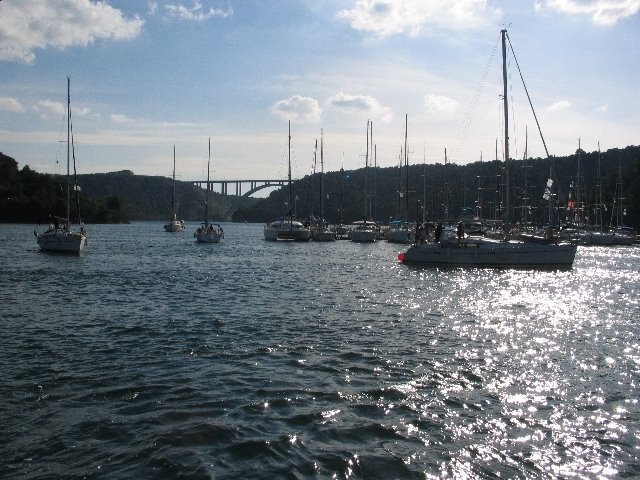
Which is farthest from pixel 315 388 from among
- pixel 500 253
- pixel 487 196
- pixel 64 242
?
pixel 487 196

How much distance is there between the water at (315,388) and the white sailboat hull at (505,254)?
53.6ft

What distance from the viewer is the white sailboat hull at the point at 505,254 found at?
39969 mm

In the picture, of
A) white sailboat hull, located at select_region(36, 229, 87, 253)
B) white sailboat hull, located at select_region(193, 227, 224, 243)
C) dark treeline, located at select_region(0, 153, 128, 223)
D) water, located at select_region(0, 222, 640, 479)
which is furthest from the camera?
dark treeline, located at select_region(0, 153, 128, 223)

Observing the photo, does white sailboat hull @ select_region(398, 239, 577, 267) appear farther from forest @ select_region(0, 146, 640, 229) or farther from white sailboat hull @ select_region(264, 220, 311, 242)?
white sailboat hull @ select_region(264, 220, 311, 242)

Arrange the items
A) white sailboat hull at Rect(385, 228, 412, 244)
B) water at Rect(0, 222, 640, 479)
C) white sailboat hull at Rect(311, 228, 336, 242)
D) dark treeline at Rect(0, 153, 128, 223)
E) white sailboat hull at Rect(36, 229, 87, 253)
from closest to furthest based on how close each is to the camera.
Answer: water at Rect(0, 222, 640, 479), white sailboat hull at Rect(36, 229, 87, 253), white sailboat hull at Rect(385, 228, 412, 244), white sailboat hull at Rect(311, 228, 336, 242), dark treeline at Rect(0, 153, 128, 223)

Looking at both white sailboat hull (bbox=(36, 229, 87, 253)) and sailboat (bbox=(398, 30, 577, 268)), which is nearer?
sailboat (bbox=(398, 30, 577, 268))

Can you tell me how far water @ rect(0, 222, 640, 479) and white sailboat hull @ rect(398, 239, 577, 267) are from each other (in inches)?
643

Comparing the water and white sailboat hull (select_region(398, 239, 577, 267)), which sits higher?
white sailboat hull (select_region(398, 239, 577, 267))

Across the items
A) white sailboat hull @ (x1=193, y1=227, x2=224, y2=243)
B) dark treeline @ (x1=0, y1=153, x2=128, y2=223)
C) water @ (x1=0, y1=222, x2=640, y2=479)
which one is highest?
dark treeline @ (x1=0, y1=153, x2=128, y2=223)

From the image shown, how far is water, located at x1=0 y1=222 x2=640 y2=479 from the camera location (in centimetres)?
800

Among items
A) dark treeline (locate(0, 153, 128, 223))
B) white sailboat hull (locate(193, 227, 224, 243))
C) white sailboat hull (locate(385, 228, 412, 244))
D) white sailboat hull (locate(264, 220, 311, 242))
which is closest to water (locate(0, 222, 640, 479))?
white sailboat hull (locate(385, 228, 412, 244))

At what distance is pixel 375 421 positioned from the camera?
31.1 ft

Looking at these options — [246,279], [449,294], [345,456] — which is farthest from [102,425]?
[246,279]

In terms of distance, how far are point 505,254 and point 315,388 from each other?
31594 millimetres
